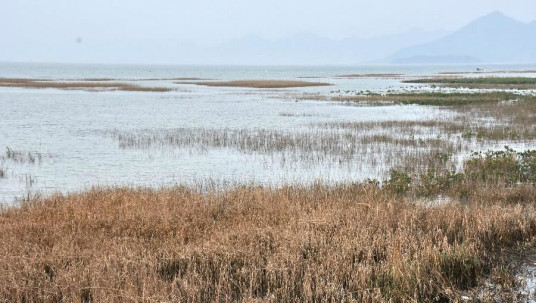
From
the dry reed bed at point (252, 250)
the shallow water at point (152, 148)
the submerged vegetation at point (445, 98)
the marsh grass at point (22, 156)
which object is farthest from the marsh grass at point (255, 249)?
the submerged vegetation at point (445, 98)

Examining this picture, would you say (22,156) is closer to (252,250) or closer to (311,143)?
(311,143)

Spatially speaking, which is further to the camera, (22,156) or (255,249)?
(22,156)

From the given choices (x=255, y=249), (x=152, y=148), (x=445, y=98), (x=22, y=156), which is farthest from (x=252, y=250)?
(x=445, y=98)

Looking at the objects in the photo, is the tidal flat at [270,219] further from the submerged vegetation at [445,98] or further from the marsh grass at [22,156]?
the submerged vegetation at [445,98]

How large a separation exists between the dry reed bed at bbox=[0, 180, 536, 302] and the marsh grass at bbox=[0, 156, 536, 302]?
27mm

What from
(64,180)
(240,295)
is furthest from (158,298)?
(64,180)

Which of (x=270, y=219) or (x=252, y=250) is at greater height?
(x=252, y=250)

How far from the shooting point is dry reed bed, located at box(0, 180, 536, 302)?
22.7 feet

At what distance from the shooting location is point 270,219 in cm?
1064

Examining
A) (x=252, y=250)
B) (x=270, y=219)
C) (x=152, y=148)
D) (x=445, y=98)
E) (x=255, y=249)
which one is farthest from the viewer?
(x=445, y=98)

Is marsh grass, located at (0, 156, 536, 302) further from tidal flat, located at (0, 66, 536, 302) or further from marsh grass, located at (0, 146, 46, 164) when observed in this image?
marsh grass, located at (0, 146, 46, 164)

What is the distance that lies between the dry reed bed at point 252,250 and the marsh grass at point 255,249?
0.09 ft

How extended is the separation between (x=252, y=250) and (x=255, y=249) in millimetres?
171

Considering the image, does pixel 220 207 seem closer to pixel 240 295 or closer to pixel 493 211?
pixel 240 295
